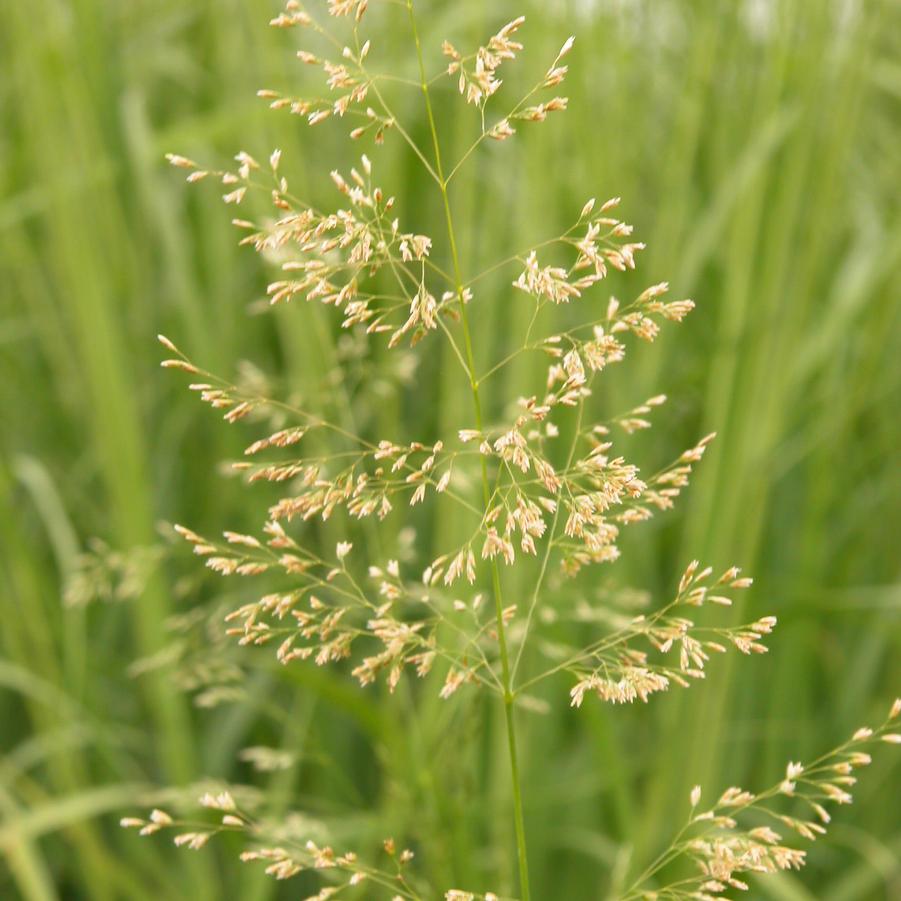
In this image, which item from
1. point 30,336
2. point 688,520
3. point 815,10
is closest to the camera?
point 815,10

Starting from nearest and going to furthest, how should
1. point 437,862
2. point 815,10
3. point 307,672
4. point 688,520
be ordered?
point 437,862, point 307,672, point 815,10, point 688,520

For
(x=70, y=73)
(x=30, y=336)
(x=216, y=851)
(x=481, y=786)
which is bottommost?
(x=216, y=851)

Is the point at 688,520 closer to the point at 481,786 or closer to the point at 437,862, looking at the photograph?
the point at 481,786

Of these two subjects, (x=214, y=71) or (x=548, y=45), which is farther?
(x=214, y=71)

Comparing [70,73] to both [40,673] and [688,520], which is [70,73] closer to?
[40,673]

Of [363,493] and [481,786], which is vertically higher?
[363,493]

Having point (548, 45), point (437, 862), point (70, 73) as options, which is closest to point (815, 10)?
point (548, 45)
